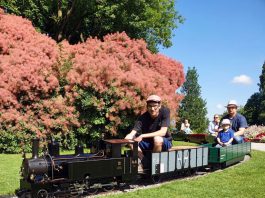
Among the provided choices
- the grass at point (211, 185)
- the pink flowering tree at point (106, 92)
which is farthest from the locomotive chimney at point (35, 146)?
the pink flowering tree at point (106, 92)

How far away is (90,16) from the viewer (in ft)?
91.5

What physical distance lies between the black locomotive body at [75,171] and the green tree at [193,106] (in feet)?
158

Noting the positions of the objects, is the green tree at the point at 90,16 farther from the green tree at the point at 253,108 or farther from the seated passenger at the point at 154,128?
the green tree at the point at 253,108

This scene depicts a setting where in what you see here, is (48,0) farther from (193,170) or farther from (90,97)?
(193,170)

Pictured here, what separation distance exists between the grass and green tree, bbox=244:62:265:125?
59.3 metres

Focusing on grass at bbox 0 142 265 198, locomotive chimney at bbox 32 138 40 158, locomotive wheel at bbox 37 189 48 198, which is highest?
locomotive chimney at bbox 32 138 40 158

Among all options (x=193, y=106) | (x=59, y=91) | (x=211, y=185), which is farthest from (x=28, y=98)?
(x=193, y=106)

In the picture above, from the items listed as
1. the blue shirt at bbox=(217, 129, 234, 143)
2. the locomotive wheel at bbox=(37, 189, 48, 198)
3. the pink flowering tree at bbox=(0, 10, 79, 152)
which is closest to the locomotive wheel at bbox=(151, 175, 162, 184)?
the locomotive wheel at bbox=(37, 189, 48, 198)

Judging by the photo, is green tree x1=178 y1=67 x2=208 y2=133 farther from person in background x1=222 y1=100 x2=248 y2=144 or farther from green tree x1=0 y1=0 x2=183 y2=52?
person in background x1=222 y1=100 x2=248 y2=144

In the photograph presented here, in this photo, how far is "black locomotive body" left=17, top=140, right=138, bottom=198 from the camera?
6.97m

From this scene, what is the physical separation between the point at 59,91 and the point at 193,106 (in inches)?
1744

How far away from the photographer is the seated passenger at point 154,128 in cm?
873

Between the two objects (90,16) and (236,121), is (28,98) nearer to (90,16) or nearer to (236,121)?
(236,121)

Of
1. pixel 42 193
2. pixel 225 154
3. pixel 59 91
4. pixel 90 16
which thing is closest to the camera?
pixel 42 193
